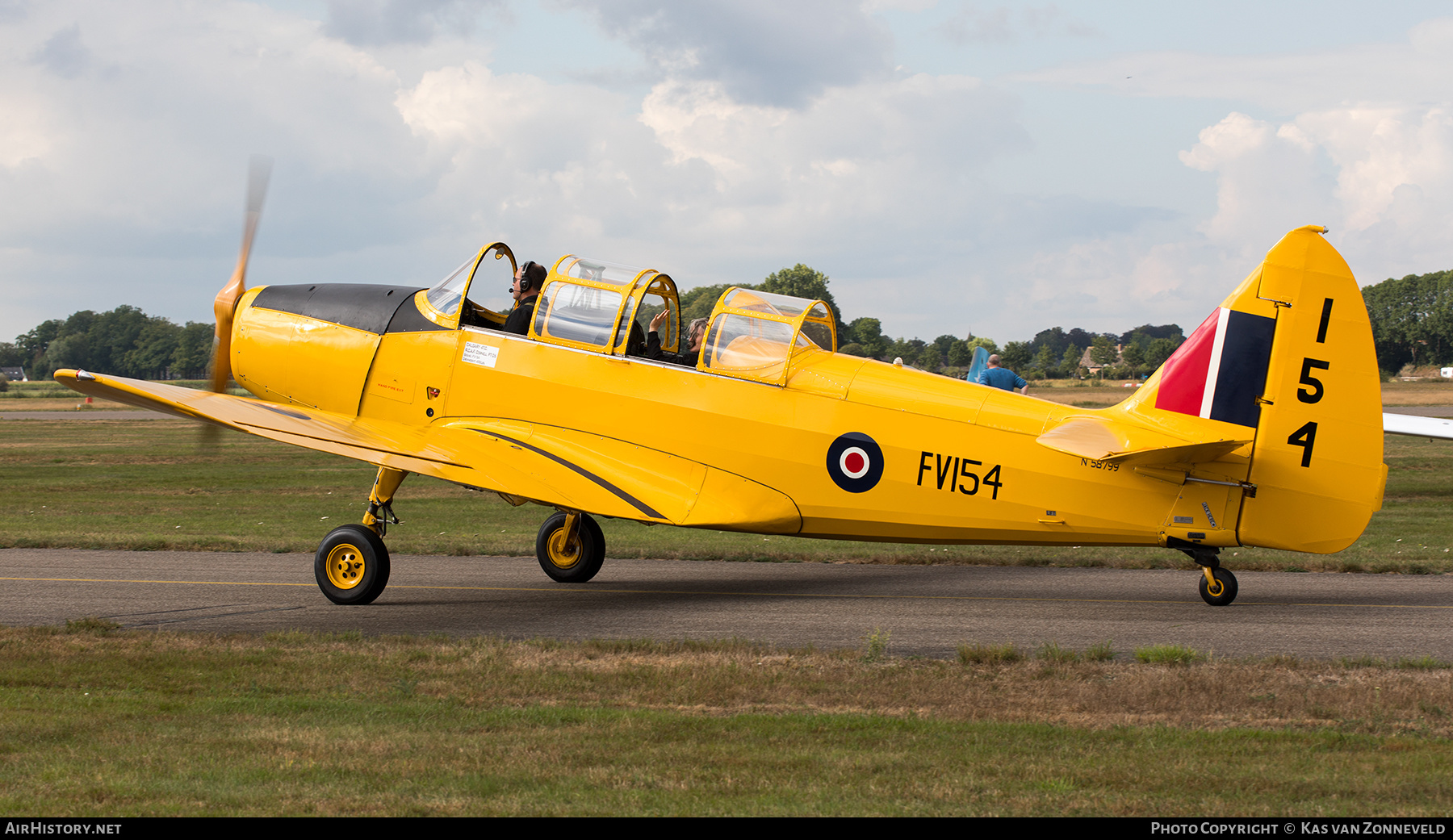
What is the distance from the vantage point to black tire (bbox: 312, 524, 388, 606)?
11.2m

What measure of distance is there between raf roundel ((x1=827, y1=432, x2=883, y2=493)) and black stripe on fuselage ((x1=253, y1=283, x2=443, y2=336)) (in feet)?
15.0

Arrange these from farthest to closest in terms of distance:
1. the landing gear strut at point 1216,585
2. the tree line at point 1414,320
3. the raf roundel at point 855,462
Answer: the tree line at point 1414,320, the landing gear strut at point 1216,585, the raf roundel at point 855,462

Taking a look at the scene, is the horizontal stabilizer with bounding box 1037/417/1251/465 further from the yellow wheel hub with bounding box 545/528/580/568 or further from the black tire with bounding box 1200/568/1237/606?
the yellow wheel hub with bounding box 545/528/580/568

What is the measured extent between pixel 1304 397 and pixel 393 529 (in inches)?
526

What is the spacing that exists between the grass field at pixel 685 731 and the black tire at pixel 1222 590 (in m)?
2.60

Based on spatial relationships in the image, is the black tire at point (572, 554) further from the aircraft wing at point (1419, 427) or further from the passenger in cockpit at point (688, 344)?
the aircraft wing at point (1419, 427)

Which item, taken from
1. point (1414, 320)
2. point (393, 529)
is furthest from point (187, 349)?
point (1414, 320)

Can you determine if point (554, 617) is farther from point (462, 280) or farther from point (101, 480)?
point (101, 480)

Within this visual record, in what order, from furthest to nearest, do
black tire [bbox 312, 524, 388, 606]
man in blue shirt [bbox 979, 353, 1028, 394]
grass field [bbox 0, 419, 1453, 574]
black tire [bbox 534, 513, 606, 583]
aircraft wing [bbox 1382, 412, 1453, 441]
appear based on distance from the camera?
aircraft wing [bbox 1382, 412, 1453, 441], man in blue shirt [bbox 979, 353, 1028, 394], grass field [bbox 0, 419, 1453, 574], black tire [bbox 534, 513, 606, 583], black tire [bbox 312, 524, 388, 606]

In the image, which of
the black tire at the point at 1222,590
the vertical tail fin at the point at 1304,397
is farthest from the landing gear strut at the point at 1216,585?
the vertical tail fin at the point at 1304,397

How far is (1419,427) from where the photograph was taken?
22.6 metres

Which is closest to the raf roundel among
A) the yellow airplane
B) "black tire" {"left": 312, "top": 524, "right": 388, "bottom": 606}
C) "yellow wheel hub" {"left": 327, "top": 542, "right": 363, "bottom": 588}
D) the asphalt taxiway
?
the yellow airplane

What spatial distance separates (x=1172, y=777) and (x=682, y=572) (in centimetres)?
859

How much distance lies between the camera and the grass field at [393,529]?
49.0 ft
